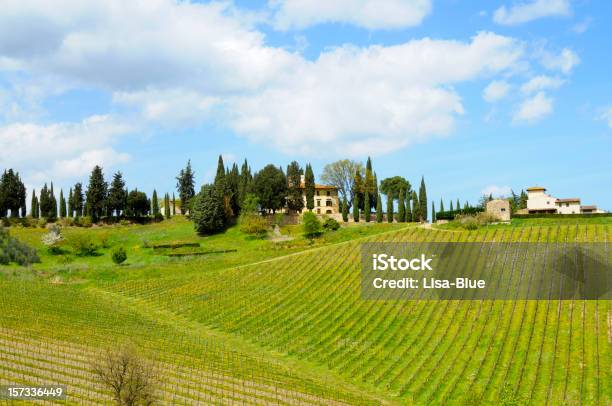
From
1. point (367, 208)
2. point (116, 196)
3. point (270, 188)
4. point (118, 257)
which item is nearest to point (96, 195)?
point (116, 196)

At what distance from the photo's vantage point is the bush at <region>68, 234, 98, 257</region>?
93375 millimetres

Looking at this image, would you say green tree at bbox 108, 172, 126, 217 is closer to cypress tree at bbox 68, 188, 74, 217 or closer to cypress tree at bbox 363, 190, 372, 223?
cypress tree at bbox 68, 188, 74, 217

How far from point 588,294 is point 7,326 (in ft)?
157

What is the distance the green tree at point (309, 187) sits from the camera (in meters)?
119

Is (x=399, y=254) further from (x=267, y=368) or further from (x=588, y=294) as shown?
(x=267, y=368)

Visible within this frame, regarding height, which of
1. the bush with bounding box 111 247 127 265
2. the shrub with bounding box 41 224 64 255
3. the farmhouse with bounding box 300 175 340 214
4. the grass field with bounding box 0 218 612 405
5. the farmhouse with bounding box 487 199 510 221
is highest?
the farmhouse with bounding box 300 175 340 214

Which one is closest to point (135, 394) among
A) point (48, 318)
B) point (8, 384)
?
point (8, 384)

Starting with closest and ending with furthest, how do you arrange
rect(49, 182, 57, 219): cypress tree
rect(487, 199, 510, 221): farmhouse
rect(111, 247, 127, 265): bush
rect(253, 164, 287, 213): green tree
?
rect(111, 247, 127, 265): bush → rect(487, 199, 510, 221): farmhouse → rect(253, 164, 287, 213): green tree → rect(49, 182, 57, 219): cypress tree

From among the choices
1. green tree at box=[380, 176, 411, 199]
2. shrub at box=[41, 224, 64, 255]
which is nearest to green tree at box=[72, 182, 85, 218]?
shrub at box=[41, 224, 64, 255]

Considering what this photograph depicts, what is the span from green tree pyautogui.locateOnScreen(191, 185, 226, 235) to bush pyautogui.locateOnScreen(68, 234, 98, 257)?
19.1 meters

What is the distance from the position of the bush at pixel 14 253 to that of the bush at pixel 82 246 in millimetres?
7095

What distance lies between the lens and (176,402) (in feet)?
99.6

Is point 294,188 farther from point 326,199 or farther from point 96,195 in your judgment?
point 96,195

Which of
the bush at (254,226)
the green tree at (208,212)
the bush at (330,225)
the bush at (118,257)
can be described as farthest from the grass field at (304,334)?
the green tree at (208,212)
